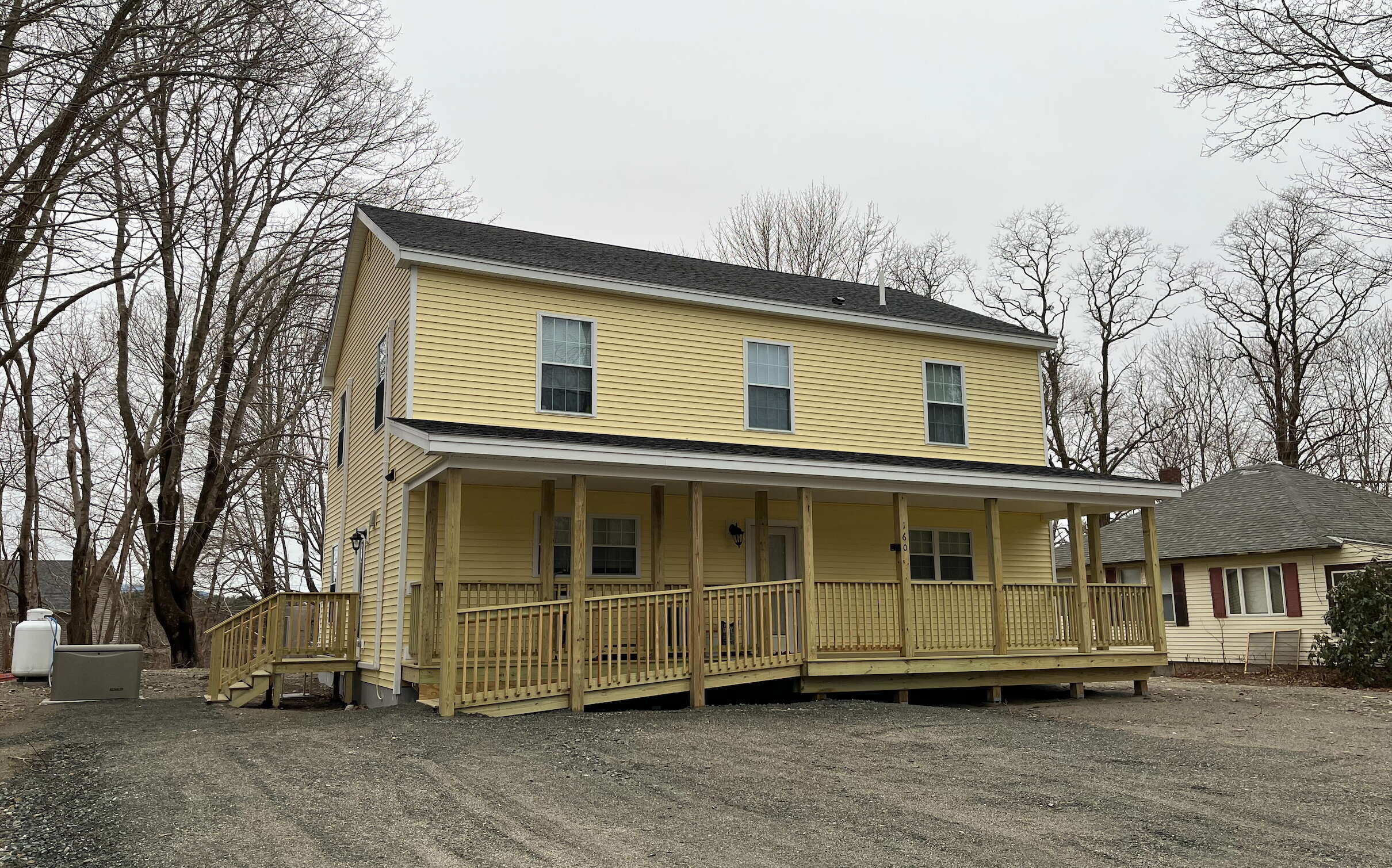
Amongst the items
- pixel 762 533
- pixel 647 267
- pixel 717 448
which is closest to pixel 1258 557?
pixel 762 533

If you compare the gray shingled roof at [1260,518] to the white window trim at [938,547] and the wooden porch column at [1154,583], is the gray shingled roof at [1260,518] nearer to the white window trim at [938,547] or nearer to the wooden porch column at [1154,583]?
the wooden porch column at [1154,583]

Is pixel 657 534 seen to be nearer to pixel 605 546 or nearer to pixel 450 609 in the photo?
pixel 605 546

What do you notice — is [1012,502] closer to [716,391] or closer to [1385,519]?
[716,391]

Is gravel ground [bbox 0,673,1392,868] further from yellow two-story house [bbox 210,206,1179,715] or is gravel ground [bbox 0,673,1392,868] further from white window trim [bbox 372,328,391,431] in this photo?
white window trim [bbox 372,328,391,431]

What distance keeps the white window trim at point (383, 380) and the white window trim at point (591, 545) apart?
98.1 inches

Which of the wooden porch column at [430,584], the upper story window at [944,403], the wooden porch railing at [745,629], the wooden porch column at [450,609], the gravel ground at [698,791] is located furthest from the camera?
the upper story window at [944,403]

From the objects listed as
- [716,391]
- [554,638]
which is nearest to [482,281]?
[716,391]

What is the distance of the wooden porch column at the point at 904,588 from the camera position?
13328 mm

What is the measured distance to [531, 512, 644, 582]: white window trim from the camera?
1377 cm

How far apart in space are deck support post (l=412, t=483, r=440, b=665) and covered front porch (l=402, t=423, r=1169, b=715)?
24 mm

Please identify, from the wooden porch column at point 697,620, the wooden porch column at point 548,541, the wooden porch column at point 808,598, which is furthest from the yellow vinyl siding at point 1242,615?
the wooden porch column at point 548,541

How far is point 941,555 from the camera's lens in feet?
54.3

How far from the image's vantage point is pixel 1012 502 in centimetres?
1567

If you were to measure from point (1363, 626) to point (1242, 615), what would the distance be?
4840mm
